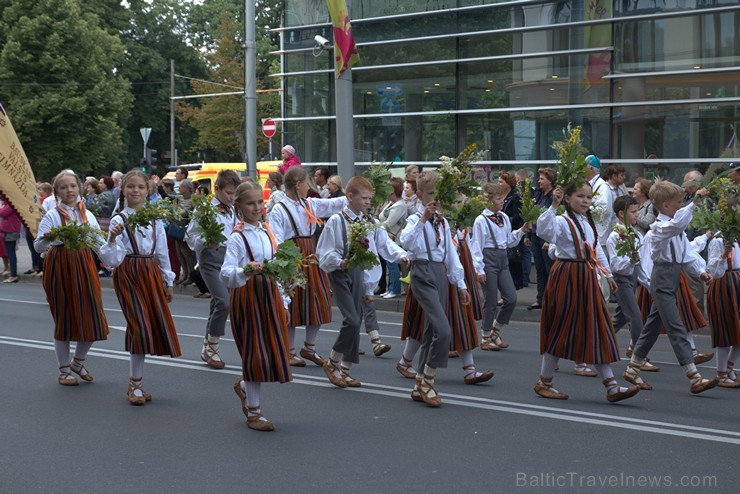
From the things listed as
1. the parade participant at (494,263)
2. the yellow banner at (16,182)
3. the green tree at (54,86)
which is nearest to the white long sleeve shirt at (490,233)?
the parade participant at (494,263)

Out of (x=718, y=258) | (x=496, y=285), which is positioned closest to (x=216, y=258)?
(x=496, y=285)

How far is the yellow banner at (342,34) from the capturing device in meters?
17.1

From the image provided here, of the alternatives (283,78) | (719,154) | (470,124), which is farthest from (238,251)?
(283,78)

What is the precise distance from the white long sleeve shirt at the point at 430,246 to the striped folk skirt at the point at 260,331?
148 cm

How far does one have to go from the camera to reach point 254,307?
7.67 metres

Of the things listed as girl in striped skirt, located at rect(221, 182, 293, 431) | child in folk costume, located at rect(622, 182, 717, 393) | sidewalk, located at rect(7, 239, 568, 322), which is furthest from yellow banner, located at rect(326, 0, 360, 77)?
girl in striped skirt, located at rect(221, 182, 293, 431)

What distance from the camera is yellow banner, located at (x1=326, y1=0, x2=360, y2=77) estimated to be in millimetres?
17125

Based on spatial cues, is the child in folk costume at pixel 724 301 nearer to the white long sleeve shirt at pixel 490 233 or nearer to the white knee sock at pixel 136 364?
the white long sleeve shirt at pixel 490 233

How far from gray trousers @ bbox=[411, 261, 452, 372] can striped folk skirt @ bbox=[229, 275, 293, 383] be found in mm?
1435

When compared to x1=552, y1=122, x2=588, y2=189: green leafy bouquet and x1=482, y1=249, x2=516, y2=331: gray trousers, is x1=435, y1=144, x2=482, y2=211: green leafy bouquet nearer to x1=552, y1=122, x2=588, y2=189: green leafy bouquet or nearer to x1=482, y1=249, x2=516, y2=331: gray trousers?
x1=552, y1=122, x2=588, y2=189: green leafy bouquet

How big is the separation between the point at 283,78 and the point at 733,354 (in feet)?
54.1

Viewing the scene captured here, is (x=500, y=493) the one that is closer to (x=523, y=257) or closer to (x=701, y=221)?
(x=701, y=221)

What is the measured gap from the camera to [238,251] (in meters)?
7.70

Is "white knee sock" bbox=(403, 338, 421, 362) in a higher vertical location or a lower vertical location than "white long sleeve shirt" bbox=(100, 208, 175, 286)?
lower
